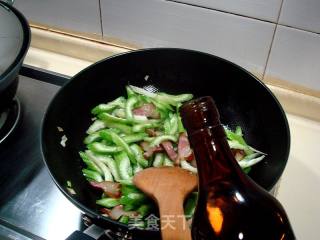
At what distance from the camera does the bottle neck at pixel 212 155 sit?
0.49 metres

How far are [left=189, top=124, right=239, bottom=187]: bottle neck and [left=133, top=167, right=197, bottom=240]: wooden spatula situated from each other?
95mm

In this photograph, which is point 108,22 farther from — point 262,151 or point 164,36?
point 262,151

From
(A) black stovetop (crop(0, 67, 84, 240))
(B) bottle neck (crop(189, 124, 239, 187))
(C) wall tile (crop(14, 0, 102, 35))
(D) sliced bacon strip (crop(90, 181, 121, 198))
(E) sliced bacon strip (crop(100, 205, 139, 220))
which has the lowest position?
(A) black stovetop (crop(0, 67, 84, 240))

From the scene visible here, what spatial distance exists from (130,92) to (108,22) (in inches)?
8.5

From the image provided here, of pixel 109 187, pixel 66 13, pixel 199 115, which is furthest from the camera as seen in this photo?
pixel 66 13

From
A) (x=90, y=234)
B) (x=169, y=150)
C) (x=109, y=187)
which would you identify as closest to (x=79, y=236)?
(x=90, y=234)

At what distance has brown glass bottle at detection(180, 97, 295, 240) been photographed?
463 millimetres

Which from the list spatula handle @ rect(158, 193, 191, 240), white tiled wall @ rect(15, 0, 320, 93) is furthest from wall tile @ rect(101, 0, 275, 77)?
spatula handle @ rect(158, 193, 191, 240)

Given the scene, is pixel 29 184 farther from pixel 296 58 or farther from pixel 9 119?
pixel 296 58

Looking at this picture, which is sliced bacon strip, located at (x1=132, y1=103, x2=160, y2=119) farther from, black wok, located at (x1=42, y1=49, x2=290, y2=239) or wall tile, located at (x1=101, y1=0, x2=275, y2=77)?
Answer: wall tile, located at (x1=101, y1=0, x2=275, y2=77)

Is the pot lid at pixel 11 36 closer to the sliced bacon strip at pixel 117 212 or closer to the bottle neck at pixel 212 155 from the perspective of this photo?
the sliced bacon strip at pixel 117 212

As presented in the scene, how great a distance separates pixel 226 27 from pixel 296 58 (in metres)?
0.16

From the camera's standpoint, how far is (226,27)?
2.91 ft

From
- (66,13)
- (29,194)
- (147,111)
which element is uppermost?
(66,13)
